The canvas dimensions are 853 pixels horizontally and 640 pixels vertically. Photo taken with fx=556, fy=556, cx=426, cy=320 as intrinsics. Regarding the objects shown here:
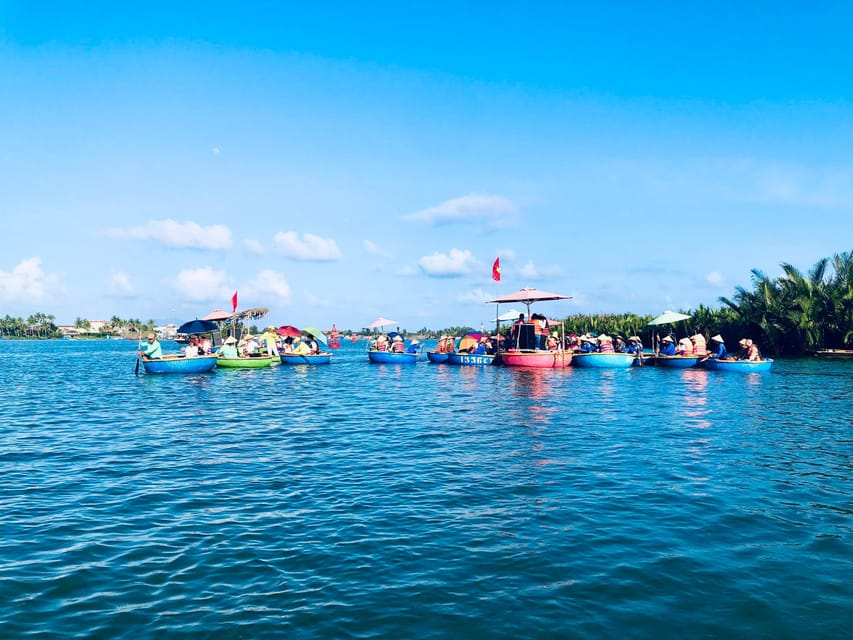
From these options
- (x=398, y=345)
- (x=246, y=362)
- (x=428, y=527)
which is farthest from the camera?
(x=398, y=345)

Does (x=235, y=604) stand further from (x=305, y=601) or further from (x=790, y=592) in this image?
(x=790, y=592)

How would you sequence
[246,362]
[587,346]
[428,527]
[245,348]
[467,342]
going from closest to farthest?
1. [428,527]
2. [246,362]
3. [245,348]
4. [587,346]
5. [467,342]

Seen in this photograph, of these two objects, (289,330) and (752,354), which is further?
(289,330)

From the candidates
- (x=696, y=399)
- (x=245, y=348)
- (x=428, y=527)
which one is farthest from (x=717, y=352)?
(x=428, y=527)

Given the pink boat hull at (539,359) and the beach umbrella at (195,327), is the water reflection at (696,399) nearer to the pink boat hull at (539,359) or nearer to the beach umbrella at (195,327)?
the pink boat hull at (539,359)

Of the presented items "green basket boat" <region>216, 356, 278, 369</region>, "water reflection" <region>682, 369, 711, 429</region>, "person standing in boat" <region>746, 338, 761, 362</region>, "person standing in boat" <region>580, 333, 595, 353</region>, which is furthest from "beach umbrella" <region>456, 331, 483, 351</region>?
"person standing in boat" <region>746, 338, 761, 362</region>

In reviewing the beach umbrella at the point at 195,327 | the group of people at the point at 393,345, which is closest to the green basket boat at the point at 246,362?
the beach umbrella at the point at 195,327

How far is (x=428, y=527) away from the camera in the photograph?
8477 mm

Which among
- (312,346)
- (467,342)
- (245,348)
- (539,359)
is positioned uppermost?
(467,342)

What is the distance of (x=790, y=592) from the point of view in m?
6.43

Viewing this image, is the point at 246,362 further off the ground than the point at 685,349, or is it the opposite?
the point at 685,349

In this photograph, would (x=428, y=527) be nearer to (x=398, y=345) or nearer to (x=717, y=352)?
(x=717, y=352)

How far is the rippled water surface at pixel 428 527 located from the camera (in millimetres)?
5930

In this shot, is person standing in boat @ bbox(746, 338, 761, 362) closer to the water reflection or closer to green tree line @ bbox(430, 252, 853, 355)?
the water reflection
